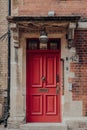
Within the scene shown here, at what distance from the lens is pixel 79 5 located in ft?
30.1

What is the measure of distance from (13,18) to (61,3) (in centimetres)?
171

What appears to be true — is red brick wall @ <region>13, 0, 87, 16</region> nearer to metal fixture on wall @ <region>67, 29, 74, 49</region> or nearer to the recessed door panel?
metal fixture on wall @ <region>67, 29, 74, 49</region>

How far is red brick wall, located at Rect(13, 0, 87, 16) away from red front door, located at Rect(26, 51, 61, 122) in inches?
49.5

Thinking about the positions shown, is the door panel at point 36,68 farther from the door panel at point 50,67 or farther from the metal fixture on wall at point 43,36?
the metal fixture on wall at point 43,36

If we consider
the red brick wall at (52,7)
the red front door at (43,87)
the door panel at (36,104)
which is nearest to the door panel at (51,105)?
the red front door at (43,87)

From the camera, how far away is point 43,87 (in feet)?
31.3

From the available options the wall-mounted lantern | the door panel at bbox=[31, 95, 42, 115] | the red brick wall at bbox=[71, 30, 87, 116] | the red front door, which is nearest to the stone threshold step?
the red front door

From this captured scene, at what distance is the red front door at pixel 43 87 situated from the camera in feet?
31.3

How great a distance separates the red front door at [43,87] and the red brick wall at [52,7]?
4.13 feet

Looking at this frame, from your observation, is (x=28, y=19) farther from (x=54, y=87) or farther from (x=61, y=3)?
(x=54, y=87)

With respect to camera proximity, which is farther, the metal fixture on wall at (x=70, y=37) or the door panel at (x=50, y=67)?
the door panel at (x=50, y=67)

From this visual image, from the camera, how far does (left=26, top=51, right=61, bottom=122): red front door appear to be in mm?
9539

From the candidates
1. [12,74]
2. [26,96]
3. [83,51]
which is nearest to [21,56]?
[12,74]

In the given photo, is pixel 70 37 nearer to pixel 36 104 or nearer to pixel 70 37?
pixel 70 37
